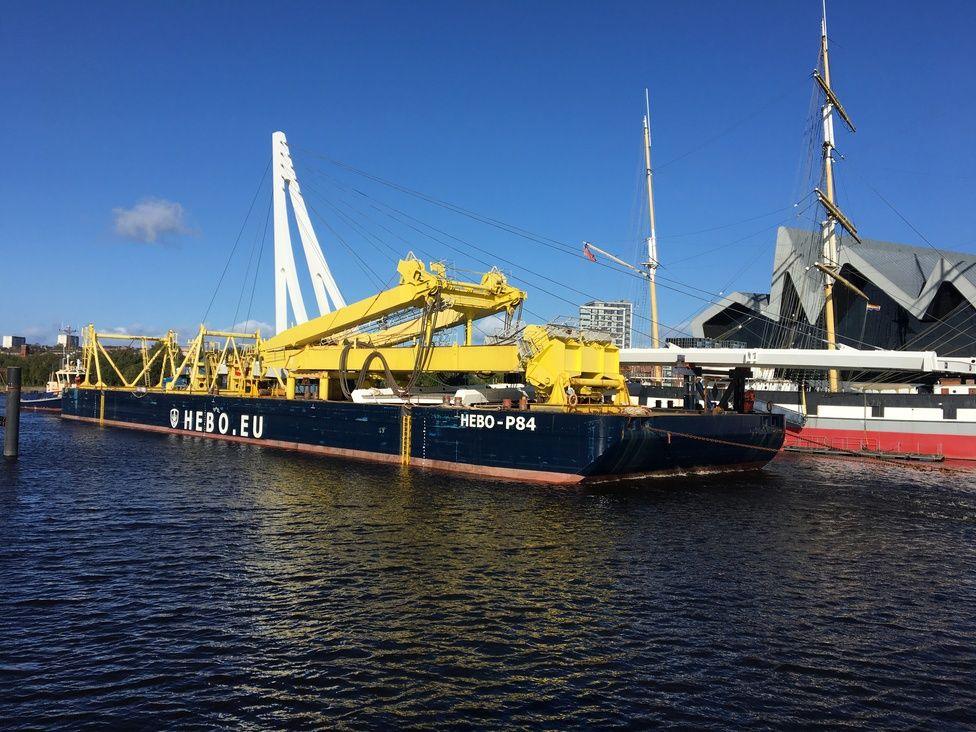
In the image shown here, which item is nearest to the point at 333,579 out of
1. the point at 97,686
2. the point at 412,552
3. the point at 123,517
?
the point at 412,552

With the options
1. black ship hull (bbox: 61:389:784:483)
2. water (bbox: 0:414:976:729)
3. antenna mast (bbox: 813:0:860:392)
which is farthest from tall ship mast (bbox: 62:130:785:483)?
antenna mast (bbox: 813:0:860:392)

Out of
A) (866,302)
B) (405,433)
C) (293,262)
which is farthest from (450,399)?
(866,302)

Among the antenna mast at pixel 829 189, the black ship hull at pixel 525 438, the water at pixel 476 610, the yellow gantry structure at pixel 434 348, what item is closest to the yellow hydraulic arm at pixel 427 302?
the yellow gantry structure at pixel 434 348

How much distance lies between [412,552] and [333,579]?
2.89 m

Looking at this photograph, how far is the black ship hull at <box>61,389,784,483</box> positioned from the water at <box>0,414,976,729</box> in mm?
3419

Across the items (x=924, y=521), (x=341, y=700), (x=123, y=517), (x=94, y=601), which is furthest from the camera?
(x=924, y=521)

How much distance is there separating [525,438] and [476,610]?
1758 centimetres

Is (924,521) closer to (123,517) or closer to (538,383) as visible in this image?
(538,383)

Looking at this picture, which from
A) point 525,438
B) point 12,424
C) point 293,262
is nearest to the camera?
point 525,438

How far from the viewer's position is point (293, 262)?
170 ft

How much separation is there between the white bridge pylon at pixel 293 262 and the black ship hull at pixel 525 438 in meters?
7.94

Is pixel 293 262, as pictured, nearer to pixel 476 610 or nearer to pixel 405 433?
pixel 405 433

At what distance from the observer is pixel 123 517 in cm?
2209

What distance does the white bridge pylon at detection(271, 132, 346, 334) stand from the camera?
165 feet
